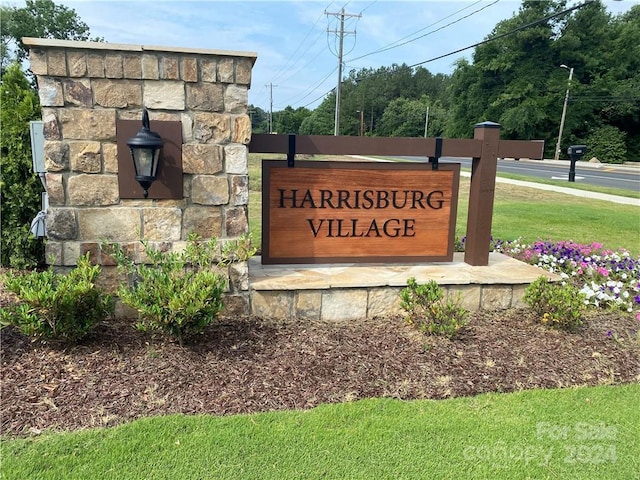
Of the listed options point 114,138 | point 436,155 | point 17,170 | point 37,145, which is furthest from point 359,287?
point 17,170

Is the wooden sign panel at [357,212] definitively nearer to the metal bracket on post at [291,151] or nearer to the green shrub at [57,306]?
the metal bracket on post at [291,151]

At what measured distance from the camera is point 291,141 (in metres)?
3.90

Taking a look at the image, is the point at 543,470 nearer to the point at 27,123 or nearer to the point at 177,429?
the point at 177,429

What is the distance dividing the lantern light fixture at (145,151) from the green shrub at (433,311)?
1.88 metres

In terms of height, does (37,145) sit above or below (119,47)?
below

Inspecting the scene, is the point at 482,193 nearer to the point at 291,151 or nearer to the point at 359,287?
the point at 359,287

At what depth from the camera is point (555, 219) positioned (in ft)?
30.1

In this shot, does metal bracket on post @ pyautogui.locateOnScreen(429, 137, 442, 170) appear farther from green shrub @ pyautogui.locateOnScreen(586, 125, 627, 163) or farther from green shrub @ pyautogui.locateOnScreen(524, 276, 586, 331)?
green shrub @ pyautogui.locateOnScreen(586, 125, 627, 163)

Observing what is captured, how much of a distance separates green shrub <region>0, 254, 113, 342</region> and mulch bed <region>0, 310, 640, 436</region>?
0.57 feet

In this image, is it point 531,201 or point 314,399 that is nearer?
point 314,399

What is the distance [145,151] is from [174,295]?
941mm

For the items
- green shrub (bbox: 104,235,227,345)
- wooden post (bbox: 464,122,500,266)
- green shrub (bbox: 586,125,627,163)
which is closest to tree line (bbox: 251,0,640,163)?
green shrub (bbox: 586,125,627,163)

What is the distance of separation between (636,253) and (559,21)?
4218 cm

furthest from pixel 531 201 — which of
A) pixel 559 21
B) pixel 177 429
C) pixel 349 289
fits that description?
pixel 559 21
